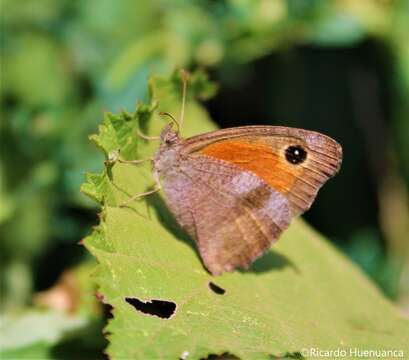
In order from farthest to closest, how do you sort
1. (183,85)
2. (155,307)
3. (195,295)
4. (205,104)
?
1. (205,104)
2. (183,85)
3. (195,295)
4. (155,307)

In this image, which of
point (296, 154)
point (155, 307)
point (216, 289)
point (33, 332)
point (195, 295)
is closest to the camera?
point (155, 307)

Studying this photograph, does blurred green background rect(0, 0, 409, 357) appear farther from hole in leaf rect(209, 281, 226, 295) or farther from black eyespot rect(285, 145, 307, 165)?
black eyespot rect(285, 145, 307, 165)

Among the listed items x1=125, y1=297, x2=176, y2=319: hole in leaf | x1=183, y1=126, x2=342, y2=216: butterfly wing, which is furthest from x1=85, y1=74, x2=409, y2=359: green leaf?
x1=183, y1=126, x2=342, y2=216: butterfly wing

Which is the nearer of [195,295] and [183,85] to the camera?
[195,295]

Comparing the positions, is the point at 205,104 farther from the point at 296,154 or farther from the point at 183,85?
the point at 296,154

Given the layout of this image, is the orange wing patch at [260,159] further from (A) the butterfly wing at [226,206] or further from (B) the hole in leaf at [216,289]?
(B) the hole in leaf at [216,289]

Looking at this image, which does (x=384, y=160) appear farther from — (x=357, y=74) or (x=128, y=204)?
(x=128, y=204)

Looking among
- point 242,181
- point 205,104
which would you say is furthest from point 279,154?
point 205,104
